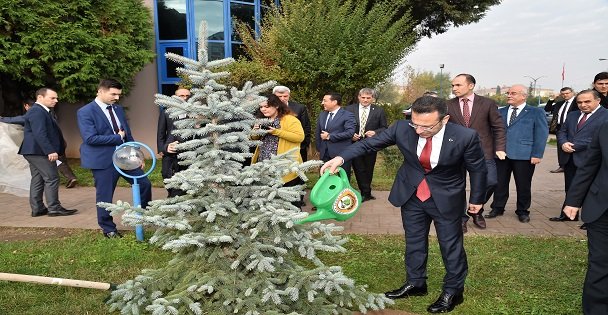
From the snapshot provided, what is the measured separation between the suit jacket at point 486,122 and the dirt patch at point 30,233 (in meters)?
4.97

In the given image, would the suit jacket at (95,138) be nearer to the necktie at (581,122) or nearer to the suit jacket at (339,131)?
the suit jacket at (339,131)

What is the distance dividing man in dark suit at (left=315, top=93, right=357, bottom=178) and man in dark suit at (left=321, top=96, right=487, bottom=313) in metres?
2.91

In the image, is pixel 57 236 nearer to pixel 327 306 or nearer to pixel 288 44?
pixel 327 306

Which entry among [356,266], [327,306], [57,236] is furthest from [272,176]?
[57,236]

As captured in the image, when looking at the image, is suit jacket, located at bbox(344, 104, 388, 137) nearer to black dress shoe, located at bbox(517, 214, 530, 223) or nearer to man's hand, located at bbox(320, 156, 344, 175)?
black dress shoe, located at bbox(517, 214, 530, 223)

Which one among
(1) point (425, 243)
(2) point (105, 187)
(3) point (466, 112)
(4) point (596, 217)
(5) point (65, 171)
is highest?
(3) point (466, 112)

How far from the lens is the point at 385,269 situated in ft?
14.7

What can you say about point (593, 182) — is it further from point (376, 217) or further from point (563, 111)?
point (563, 111)

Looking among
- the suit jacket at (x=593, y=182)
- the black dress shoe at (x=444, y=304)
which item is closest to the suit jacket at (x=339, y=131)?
the black dress shoe at (x=444, y=304)

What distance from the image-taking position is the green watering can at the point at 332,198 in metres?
3.49

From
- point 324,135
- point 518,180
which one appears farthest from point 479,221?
point 324,135

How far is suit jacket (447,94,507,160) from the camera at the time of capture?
544 cm

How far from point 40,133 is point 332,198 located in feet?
15.1

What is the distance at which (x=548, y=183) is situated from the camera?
9461 mm
